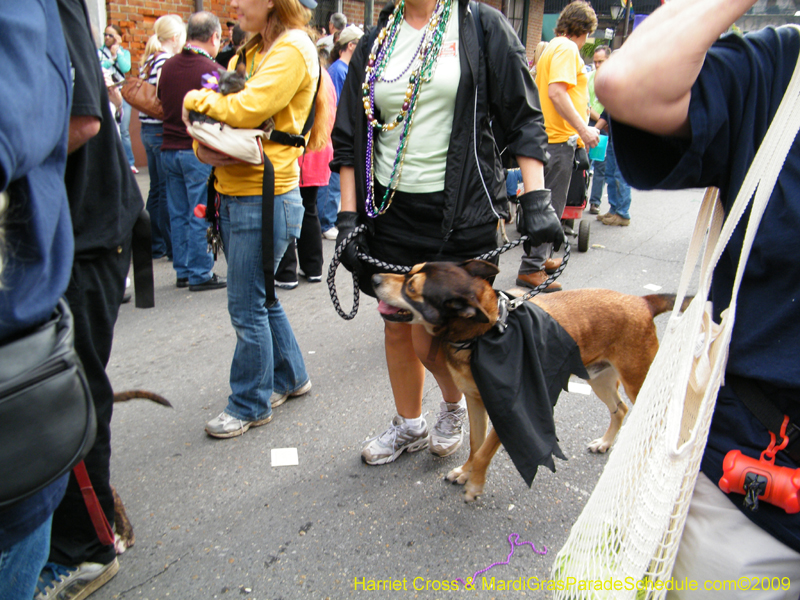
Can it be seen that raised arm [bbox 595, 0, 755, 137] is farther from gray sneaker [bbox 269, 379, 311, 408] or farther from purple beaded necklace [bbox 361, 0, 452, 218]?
gray sneaker [bbox 269, 379, 311, 408]

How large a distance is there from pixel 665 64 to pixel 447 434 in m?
2.26

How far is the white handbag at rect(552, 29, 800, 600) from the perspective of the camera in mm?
991

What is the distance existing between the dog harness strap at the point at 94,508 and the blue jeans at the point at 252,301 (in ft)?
3.48

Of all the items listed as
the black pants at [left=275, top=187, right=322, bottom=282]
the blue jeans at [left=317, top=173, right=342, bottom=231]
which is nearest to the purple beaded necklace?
the black pants at [left=275, top=187, right=322, bottom=282]

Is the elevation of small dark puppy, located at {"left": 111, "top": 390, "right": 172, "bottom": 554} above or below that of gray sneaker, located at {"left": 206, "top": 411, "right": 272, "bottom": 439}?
above

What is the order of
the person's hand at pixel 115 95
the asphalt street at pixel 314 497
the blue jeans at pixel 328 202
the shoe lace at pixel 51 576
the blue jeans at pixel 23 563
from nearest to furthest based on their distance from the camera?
the blue jeans at pixel 23 563, the shoe lace at pixel 51 576, the asphalt street at pixel 314 497, the person's hand at pixel 115 95, the blue jeans at pixel 328 202

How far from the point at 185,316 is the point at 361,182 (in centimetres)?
286

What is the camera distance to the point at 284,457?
3.03 m

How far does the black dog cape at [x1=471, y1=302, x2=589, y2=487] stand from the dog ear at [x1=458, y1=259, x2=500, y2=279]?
0.20 meters

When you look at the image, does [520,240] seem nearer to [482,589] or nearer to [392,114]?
[392,114]

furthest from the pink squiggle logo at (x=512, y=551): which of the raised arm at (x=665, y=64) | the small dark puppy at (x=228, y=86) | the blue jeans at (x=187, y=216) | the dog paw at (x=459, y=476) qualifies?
the blue jeans at (x=187, y=216)

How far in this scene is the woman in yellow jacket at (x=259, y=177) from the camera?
2.79 meters

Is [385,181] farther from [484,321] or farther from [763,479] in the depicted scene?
[763,479]

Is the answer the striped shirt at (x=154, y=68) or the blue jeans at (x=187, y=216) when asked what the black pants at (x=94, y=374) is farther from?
the striped shirt at (x=154, y=68)
